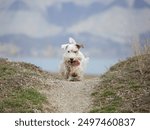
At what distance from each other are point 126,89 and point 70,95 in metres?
1.51

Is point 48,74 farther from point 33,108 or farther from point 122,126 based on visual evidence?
point 122,126

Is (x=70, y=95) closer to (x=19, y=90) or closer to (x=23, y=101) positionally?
(x=19, y=90)

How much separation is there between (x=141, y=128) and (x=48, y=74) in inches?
305

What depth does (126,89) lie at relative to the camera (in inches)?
661

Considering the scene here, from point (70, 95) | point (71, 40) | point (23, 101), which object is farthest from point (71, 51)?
point (23, 101)

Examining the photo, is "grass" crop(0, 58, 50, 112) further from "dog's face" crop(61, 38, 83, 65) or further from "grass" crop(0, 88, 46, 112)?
"dog's face" crop(61, 38, 83, 65)

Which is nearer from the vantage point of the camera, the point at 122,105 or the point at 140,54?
the point at 122,105

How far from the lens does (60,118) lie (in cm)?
1398

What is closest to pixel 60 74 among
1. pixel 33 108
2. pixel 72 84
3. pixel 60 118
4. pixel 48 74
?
pixel 48 74

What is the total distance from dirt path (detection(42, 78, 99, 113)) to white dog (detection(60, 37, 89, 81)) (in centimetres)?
83

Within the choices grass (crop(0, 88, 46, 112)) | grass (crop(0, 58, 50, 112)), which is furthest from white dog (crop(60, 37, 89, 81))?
grass (crop(0, 88, 46, 112))

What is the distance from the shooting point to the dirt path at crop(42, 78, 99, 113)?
53.5ft

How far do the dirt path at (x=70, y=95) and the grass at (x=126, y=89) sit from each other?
23 cm

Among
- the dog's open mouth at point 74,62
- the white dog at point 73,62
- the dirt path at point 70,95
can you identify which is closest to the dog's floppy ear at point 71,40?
the white dog at point 73,62
